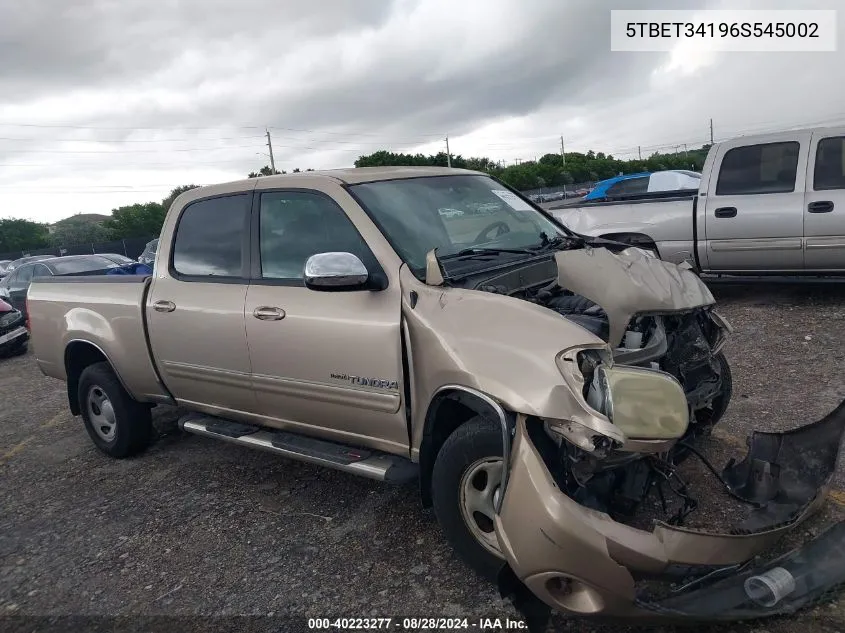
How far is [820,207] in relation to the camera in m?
6.64

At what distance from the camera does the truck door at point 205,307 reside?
386 cm

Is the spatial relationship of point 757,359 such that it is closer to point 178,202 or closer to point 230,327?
point 230,327

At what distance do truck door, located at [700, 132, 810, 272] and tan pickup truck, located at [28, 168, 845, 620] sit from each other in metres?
3.78

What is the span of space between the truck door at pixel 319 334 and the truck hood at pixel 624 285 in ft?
2.86

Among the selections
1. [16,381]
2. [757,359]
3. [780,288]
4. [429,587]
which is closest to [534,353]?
[429,587]

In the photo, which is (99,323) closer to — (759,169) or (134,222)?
(759,169)

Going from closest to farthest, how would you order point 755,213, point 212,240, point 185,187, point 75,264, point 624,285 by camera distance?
point 624,285, point 212,240, point 755,213, point 75,264, point 185,187

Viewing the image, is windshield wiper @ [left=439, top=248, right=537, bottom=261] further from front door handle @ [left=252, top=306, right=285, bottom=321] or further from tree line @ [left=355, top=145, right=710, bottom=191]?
tree line @ [left=355, top=145, right=710, bottom=191]

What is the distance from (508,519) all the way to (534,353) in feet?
2.08

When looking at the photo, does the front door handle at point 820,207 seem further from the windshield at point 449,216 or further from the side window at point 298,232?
the side window at point 298,232

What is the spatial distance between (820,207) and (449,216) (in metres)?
4.89

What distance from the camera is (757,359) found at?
5.64 metres

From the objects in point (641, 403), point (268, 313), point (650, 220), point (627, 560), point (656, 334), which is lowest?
point (627, 560)

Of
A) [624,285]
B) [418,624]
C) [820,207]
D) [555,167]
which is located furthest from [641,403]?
[555,167]
